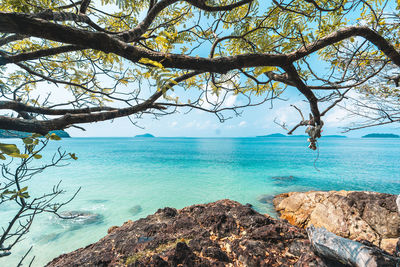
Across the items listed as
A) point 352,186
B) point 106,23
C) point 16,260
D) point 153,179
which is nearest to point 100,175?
point 153,179

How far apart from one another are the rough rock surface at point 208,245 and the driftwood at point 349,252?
18cm

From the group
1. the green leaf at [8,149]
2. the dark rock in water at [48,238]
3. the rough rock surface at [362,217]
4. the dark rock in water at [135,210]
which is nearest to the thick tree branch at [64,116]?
the green leaf at [8,149]

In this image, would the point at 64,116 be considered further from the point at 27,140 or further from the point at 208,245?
the point at 208,245

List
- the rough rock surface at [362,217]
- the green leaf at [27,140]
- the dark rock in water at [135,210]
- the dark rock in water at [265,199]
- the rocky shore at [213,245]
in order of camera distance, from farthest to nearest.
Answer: the dark rock in water at [265,199]
the dark rock in water at [135,210]
the rough rock surface at [362,217]
the rocky shore at [213,245]
the green leaf at [27,140]

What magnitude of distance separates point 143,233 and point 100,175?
23.7 meters

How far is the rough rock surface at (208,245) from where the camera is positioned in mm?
2791

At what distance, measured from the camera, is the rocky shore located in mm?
2748

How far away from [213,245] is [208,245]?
0.33 ft

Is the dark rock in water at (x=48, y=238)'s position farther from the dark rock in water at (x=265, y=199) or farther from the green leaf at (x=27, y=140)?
the dark rock in water at (x=265, y=199)

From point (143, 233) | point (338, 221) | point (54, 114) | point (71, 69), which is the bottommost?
point (338, 221)

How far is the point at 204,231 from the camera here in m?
3.72

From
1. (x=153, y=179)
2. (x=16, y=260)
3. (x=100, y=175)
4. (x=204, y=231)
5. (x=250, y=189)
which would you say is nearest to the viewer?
(x=204, y=231)

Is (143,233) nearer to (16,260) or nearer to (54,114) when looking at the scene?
(54,114)

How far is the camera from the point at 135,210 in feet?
40.6
